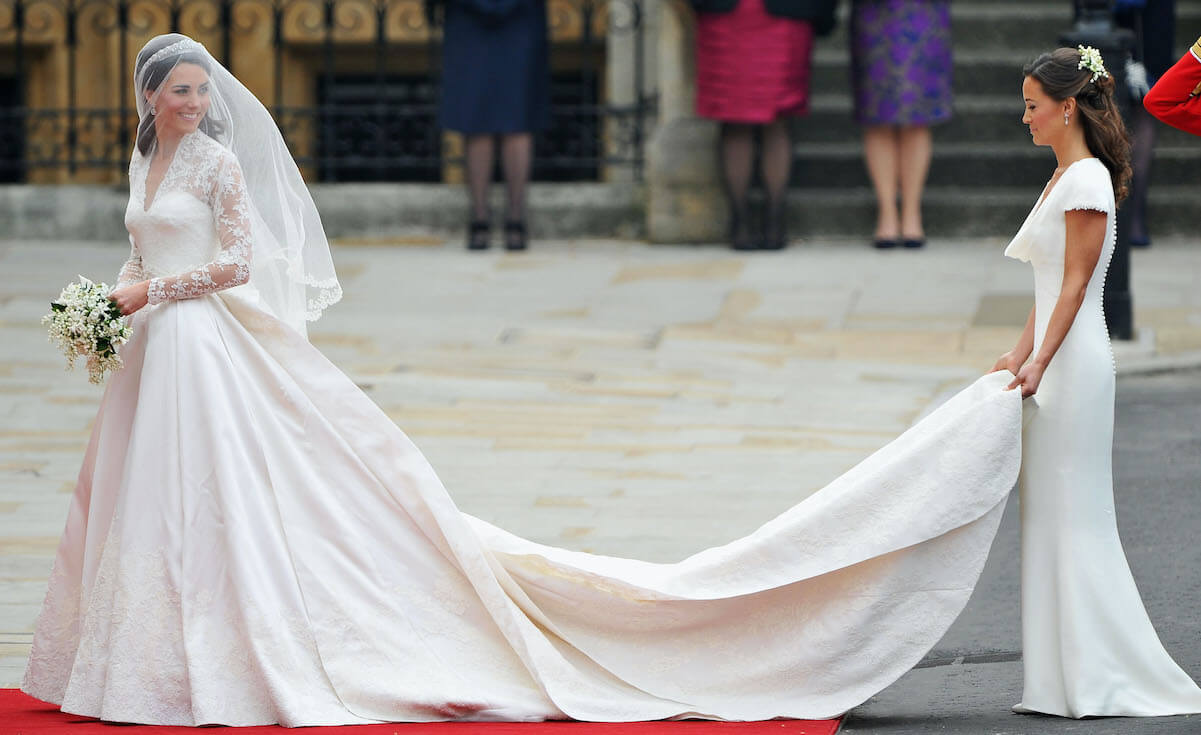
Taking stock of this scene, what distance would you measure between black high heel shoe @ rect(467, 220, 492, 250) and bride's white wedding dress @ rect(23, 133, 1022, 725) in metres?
8.12

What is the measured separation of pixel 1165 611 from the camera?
255 inches

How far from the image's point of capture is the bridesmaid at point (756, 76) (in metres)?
13.3

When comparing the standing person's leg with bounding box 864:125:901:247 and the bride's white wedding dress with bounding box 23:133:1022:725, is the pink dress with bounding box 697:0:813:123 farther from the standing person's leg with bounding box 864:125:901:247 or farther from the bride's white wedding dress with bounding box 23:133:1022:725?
the bride's white wedding dress with bounding box 23:133:1022:725

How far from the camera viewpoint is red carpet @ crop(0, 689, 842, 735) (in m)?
5.28

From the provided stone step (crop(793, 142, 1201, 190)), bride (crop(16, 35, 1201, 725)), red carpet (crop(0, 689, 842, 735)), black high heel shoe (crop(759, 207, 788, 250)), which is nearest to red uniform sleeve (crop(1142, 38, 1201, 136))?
bride (crop(16, 35, 1201, 725))

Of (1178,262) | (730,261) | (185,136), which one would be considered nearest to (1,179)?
(730,261)

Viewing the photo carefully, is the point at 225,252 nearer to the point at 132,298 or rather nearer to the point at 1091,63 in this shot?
the point at 132,298

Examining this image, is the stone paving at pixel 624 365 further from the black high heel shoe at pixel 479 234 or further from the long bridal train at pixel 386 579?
the long bridal train at pixel 386 579

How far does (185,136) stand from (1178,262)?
8991mm

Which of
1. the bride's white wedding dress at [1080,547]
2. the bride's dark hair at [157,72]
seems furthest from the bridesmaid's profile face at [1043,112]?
the bride's dark hair at [157,72]

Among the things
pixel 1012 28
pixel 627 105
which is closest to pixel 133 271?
pixel 627 105

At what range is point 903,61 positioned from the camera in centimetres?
1334

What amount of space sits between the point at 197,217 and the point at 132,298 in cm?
30

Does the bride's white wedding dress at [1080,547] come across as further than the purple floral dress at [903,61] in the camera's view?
No
